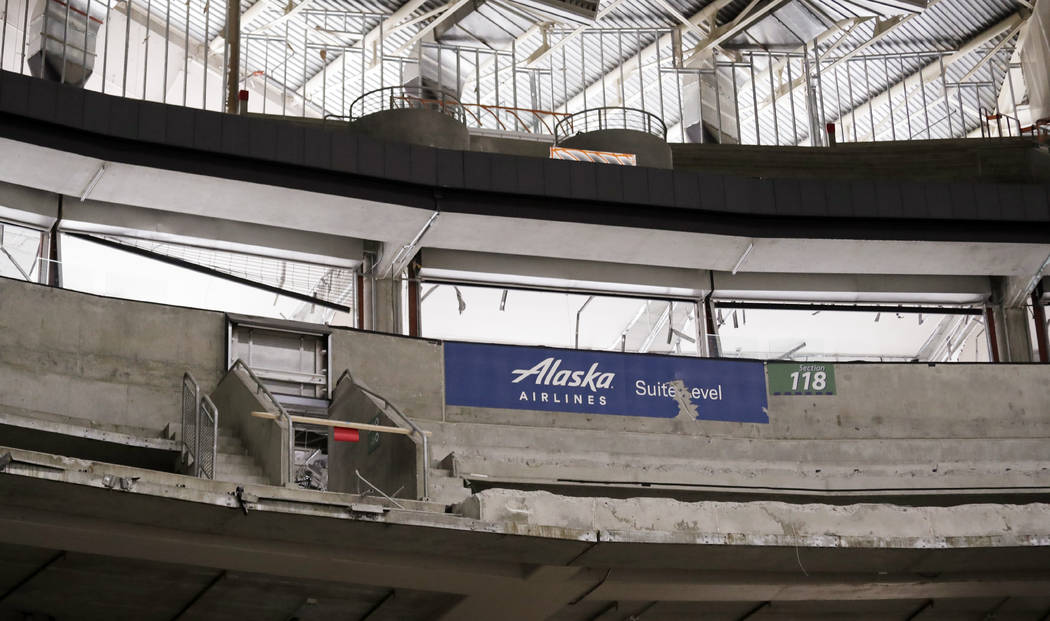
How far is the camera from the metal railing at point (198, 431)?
15.0 metres

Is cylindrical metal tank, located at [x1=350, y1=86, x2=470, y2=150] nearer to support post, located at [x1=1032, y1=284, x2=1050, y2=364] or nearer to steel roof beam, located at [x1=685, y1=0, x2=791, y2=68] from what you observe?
steel roof beam, located at [x1=685, y1=0, x2=791, y2=68]

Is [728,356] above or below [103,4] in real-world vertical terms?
below

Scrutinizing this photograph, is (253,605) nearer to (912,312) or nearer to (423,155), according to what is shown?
(423,155)

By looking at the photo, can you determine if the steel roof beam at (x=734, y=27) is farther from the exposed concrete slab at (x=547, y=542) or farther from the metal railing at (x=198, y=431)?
the metal railing at (x=198, y=431)

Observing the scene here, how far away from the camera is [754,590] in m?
15.4

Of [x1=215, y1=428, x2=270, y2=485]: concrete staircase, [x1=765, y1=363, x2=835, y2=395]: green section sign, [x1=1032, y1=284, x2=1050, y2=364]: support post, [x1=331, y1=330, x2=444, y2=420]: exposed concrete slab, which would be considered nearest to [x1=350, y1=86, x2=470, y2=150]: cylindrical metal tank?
[x1=331, y1=330, x2=444, y2=420]: exposed concrete slab

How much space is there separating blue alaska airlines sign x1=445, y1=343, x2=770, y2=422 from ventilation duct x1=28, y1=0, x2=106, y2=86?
8778 millimetres

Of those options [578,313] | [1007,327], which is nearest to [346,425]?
[578,313]

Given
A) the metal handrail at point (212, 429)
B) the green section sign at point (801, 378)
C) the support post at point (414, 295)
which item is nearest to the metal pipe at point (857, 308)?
the green section sign at point (801, 378)

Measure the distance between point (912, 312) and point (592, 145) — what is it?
21.1ft

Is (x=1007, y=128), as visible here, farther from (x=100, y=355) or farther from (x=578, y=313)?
(x=100, y=355)

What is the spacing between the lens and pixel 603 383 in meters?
21.0

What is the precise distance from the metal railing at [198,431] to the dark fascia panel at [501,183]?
14.3 feet

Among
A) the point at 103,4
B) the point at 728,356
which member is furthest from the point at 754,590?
the point at 103,4
